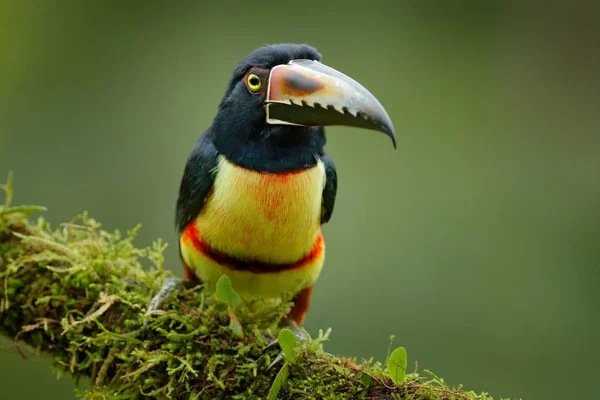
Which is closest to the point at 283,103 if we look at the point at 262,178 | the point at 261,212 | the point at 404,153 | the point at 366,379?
the point at 262,178

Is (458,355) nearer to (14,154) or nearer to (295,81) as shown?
(295,81)

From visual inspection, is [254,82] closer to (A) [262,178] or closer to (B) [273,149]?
(B) [273,149]

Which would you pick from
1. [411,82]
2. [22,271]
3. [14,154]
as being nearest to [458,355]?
[411,82]

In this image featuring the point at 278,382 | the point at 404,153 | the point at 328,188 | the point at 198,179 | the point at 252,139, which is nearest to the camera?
the point at 278,382

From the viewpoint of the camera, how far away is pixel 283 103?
2.51 meters

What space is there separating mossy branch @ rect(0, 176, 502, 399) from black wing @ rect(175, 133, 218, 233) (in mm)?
229

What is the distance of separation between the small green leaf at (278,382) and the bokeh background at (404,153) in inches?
86.9

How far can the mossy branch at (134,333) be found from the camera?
6.62ft

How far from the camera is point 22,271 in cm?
262

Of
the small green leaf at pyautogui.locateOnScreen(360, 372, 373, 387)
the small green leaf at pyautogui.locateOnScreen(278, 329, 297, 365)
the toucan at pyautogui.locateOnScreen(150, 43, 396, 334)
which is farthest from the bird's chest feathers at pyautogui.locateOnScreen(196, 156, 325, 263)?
the small green leaf at pyautogui.locateOnScreen(360, 372, 373, 387)

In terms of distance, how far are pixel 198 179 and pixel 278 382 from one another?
1.00 metres

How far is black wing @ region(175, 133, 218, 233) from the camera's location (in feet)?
8.86

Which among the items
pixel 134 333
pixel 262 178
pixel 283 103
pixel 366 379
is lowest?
pixel 134 333

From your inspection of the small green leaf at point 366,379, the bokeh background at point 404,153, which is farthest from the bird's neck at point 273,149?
the bokeh background at point 404,153
